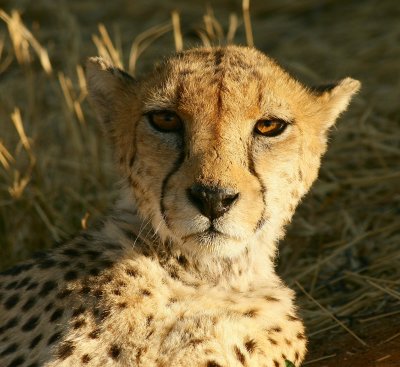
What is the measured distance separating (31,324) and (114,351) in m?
0.28

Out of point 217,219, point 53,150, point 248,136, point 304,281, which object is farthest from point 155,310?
point 53,150

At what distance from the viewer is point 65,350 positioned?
2.34 metres

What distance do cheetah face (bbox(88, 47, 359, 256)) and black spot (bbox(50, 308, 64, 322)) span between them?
34 centimetres

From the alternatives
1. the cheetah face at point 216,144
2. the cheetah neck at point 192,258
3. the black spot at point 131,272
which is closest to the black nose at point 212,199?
the cheetah face at point 216,144

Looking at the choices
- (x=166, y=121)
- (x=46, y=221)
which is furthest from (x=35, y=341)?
(x=46, y=221)

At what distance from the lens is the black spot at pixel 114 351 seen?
7.63 ft

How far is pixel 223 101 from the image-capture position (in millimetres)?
2439

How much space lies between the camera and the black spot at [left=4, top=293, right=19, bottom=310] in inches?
101

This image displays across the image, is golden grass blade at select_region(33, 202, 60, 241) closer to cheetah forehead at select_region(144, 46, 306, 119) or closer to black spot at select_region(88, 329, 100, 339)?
cheetah forehead at select_region(144, 46, 306, 119)

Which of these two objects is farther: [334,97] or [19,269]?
[334,97]

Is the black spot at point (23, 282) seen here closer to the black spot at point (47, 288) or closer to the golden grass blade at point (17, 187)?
the black spot at point (47, 288)

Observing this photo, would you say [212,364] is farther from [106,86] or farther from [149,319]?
[106,86]

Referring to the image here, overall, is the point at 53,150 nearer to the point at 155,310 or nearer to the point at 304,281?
the point at 304,281

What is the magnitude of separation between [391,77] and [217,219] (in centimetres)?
344
